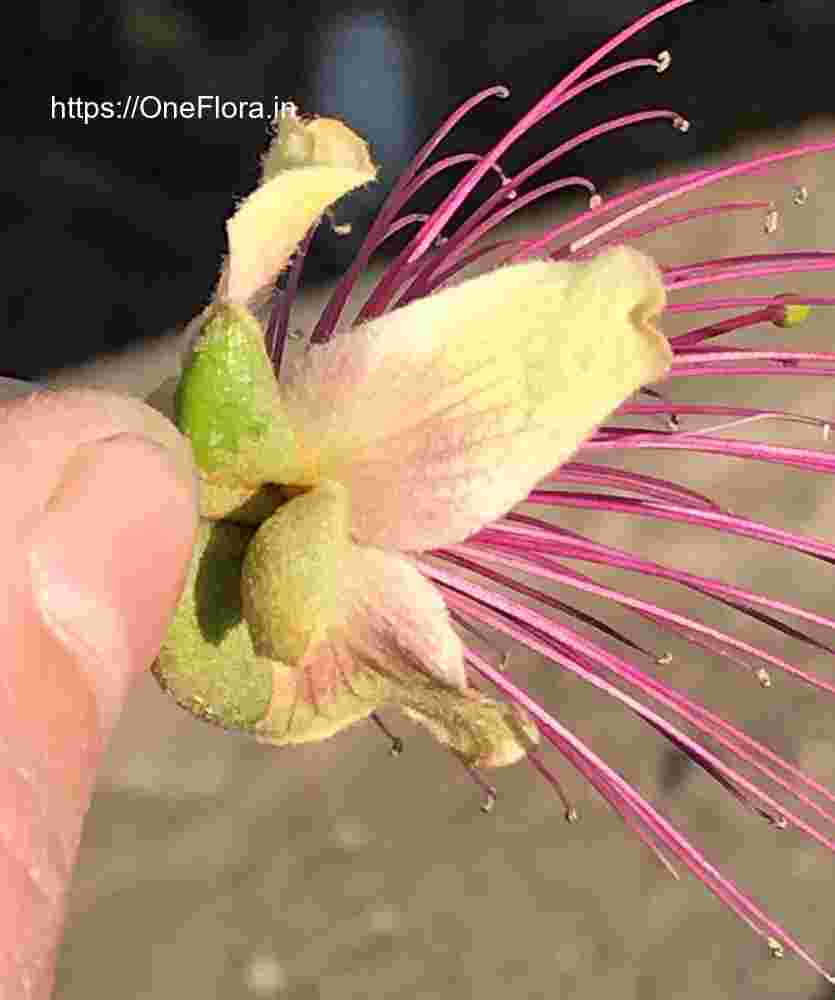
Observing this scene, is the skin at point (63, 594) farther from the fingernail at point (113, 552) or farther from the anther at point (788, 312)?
the anther at point (788, 312)

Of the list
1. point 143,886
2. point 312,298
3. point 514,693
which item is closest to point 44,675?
point 514,693

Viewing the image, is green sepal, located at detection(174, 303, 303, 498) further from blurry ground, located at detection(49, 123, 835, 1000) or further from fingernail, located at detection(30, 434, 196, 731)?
blurry ground, located at detection(49, 123, 835, 1000)

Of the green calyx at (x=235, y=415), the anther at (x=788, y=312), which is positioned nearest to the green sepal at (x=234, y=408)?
the green calyx at (x=235, y=415)

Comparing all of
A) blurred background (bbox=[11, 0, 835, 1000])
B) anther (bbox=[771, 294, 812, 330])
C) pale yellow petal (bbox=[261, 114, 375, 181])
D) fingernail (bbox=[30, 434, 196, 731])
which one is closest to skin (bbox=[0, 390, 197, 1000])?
fingernail (bbox=[30, 434, 196, 731])

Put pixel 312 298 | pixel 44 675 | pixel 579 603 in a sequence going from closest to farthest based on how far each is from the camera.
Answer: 1. pixel 44 675
2. pixel 312 298
3. pixel 579 603

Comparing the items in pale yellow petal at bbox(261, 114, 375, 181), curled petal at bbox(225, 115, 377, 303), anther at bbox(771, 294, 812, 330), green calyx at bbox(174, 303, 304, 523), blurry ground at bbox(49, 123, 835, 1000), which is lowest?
blurry ground at bbox(49, 123, 835, 1000)

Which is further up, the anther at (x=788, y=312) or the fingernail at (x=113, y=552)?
the anther at (x=788, y=312)

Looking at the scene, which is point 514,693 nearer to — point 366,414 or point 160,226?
point 366,414

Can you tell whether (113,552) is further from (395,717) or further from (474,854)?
(474,854)
